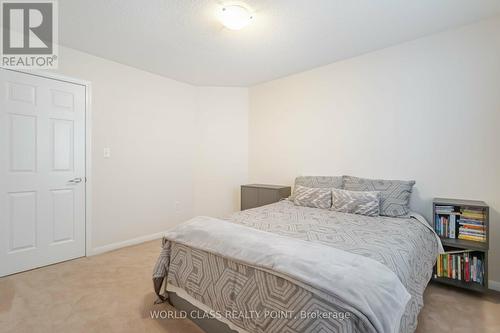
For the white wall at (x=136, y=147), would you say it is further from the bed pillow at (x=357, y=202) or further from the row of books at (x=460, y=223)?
the row of books at (x=460, y=223)

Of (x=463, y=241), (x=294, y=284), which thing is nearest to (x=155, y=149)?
(x=294, y=284)

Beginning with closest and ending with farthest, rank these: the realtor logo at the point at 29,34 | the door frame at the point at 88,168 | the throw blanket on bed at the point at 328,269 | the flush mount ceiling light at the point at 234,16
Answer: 1. the throw blanket on bed at the point at 328,269
2. the flush mount ceiling light at the point at 234,16
3. the realtor logo at the point at 29,34
4. the door frame at the point at 88,168

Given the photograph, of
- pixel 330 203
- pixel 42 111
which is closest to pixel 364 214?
pixel 330 203

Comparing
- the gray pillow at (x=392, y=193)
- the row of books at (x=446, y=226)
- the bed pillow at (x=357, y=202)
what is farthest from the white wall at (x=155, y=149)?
the row of books at (x=446, y=226)

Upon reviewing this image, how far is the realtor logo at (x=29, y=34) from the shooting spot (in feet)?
6.77

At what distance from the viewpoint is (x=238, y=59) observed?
2973 mm

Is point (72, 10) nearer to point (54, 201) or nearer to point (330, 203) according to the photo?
point (54, 201)

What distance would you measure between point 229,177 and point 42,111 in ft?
8.21

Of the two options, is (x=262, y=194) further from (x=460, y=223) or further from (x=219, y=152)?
(x=460, y=223)

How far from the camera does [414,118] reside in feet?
8.14

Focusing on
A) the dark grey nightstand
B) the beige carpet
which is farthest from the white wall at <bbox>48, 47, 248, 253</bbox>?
the beige carpet

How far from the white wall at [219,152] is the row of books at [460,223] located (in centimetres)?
270

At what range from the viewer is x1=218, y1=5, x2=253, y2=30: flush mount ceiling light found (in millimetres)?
1948

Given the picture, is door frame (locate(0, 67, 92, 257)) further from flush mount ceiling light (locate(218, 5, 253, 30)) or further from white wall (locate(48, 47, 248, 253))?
flush mount ceiling light (locate(218, 5, 253, 30))
